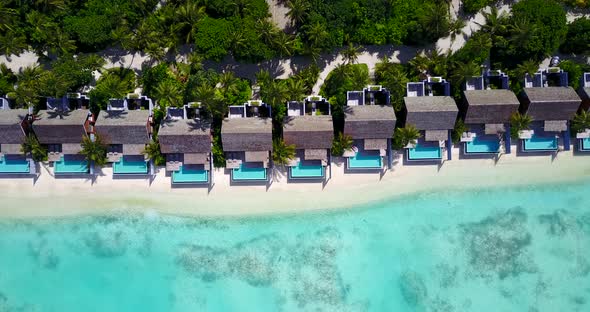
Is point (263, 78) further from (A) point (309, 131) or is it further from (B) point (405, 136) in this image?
(B) point (405, 136)

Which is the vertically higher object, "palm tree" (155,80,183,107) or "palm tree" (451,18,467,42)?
"palm tree" (451,18,467,42)

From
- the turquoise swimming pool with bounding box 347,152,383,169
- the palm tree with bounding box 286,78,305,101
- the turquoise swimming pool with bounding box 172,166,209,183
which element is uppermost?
the palm tree with bounding box 286,78,305,101

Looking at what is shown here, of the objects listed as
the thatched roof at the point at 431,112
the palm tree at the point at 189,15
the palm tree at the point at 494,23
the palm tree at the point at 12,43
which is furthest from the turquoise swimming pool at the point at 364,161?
the palm tree at the point at 12,43

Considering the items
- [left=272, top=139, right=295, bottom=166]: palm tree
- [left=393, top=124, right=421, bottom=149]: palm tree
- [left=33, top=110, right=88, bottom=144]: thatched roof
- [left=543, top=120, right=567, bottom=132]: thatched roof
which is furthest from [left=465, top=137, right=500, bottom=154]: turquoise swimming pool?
[left=33, top=110, right=88, bottom=144]: thatched roof

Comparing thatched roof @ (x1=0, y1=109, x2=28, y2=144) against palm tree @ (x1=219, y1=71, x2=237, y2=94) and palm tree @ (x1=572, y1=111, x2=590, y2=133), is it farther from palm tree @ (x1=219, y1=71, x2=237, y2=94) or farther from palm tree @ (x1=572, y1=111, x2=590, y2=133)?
palm tree @ (x1=572, y1=111, x2=590, y2=133)

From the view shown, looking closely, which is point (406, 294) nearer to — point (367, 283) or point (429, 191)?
point (367, 283)

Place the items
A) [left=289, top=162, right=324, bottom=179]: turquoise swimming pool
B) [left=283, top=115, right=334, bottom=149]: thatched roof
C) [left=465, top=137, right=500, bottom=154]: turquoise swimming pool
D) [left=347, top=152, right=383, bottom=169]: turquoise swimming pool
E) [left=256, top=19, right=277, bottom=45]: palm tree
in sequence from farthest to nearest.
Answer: [left=465, top=137, right=500, bottom=154]: turquoise swimming pool
[left=347, top=152, right=383, bottom=169]: turquoise swimming pool
[left=289, top=162, right=324, bottom=179]: turquoise swimming pool
[left=283, top=115, right=334, bottom=149]: thatched roof
[left=256, top=19, right=277, bottom=45]: palm tree

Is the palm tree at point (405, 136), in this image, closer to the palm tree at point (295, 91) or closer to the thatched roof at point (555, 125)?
the palm tree at point (295, 91)
